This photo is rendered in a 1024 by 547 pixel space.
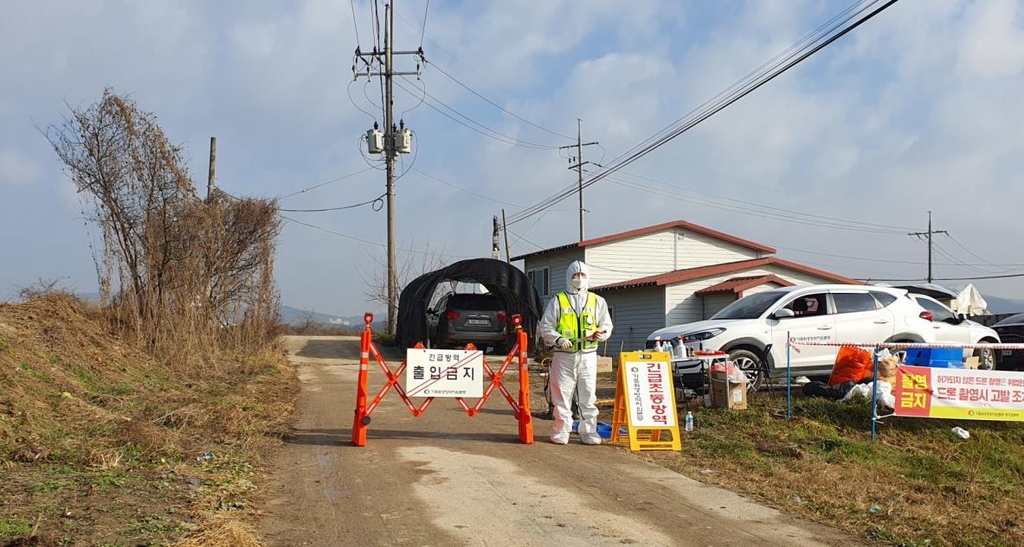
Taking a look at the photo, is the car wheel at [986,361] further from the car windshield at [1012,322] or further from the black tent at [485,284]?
the black tent at [485,284]

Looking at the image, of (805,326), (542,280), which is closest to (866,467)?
(805,326)

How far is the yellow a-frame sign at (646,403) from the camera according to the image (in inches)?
369

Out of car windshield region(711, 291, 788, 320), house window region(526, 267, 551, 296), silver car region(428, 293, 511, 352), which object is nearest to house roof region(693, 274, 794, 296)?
silver car region(428, 293, 511, 352)

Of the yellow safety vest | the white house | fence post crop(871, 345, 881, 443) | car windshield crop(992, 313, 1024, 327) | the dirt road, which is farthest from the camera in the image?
the white house

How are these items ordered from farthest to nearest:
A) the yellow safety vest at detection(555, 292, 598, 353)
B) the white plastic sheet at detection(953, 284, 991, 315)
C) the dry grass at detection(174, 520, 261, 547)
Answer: the white plastic sheet at detection(953, 284, 991, 315), the yellow safety vest at detection(555, 292, 598, 353), the dry grass at detection(174, 520, 261, 547)

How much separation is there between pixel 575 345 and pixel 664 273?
22.7 metres

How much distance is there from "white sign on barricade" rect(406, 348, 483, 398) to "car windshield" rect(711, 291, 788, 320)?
5.98 m

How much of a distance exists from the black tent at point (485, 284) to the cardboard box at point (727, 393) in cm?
1164

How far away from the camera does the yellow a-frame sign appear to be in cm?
938

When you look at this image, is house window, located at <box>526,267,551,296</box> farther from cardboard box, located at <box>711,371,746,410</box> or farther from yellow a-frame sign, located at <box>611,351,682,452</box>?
yellow a-frame sign, located at <box>611,351,682,452</box>

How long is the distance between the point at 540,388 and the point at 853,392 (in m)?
5.72

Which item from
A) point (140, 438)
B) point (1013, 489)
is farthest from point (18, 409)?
point (1013, 489)

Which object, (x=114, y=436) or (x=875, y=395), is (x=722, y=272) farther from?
(x=114, y=436)

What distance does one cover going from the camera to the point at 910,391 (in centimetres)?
1044
